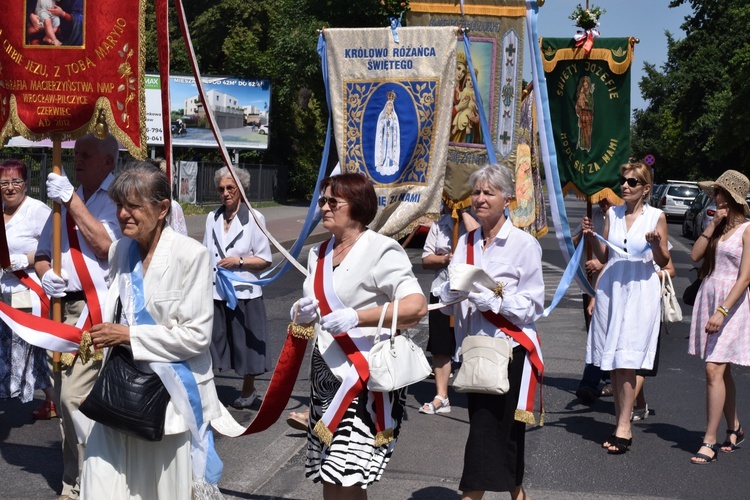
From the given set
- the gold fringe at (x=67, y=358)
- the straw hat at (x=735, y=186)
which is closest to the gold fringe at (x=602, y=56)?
the straw hat at (x=735, y=186)

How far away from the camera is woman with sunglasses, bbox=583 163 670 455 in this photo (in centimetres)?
696

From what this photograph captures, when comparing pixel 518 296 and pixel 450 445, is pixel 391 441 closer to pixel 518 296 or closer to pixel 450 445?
pixel 518 296

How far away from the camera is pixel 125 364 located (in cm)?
407

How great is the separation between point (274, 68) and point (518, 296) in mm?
36800

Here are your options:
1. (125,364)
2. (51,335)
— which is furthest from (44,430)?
(125,364)

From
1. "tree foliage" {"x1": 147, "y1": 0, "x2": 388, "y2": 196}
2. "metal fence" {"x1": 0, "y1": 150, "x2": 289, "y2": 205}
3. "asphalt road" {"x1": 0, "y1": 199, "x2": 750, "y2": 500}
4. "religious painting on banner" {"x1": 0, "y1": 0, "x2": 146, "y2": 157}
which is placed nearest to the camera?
"religious painting on banner" {"x1": 0, "y1": 0, "x2": 146, "y2": 157}

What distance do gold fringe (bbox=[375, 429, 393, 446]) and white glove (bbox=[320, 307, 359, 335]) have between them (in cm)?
50

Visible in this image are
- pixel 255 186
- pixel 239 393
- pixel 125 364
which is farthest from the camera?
pixel 255 186

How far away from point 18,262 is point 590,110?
462cm

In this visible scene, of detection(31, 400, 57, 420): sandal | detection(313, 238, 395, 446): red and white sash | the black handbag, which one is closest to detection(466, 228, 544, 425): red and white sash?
detection(313, 238, 395, 446): red and white sash

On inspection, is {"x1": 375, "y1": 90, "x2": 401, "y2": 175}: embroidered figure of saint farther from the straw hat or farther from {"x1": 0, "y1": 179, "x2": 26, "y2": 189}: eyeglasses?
{"x1": 0, "y1": 179, "x2": 26, "y2": 189}: eyeglasses

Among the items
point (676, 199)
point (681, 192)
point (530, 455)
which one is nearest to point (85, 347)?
point (530, 455)

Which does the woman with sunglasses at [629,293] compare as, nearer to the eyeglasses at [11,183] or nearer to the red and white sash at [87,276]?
the red and white sash at [87,276]

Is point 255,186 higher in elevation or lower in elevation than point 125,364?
lower
